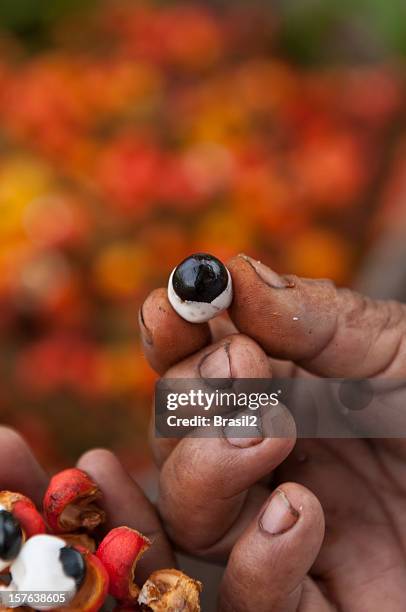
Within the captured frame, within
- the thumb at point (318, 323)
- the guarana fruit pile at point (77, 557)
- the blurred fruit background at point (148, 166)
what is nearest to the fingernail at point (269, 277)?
the thumb at point (318, 323)

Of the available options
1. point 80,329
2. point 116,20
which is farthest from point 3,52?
point 80,329

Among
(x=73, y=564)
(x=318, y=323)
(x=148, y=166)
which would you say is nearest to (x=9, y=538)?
(x=73, y=564)

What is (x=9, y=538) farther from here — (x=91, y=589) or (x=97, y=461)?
(x=97, y=461)

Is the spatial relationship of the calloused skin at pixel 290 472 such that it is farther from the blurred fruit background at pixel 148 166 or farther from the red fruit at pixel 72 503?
the blurred fruit background at pixel 148 166

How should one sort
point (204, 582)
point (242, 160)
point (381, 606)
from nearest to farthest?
1. point (381, 606)
2. point (204, 582)
3. point (242, 160)

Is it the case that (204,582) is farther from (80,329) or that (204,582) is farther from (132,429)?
(80,329)

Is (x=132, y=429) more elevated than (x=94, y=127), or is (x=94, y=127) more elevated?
(x=94, y=127)

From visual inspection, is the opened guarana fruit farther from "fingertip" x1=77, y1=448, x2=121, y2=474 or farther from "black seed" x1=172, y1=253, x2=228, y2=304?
"fingertip" x1=77, y1=448, x2=121, y2=474
